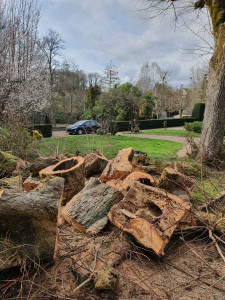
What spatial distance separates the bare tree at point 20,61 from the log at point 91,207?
10.6 m

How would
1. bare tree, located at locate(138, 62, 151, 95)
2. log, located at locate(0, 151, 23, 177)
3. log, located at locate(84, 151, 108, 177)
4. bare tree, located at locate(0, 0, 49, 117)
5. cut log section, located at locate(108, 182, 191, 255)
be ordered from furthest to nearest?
bare tree, located at locate(138, 62, 151, 95), bare tree, located at locate(0, 0, 49, 117), log, located at locate(0, 151, 23, 177), log, located at locate(84, 151, 108, 177), cut log section, located at locate(108, 182, 191, 255)

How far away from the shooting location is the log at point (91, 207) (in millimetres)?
2512

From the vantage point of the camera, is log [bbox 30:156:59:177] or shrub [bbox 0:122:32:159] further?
shrub [bbox 0:122:32:159]

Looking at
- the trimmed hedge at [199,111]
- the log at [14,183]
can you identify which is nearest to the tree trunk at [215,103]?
the log at [14,183]

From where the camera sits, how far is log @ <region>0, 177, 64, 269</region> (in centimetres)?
182

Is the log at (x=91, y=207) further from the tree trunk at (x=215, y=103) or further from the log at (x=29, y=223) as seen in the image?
the tree trunk at (x=215, y=103)

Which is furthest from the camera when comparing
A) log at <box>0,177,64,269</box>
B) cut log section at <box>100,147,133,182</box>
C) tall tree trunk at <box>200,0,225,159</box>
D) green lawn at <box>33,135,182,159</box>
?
green lawn at <box>33,135,182,159</box>

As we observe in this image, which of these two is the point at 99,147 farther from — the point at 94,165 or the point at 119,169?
the point at 119,169

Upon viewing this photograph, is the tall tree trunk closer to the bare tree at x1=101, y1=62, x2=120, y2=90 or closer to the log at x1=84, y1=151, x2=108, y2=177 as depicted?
the log at x1=84, y1=151, x2=108, y2=177

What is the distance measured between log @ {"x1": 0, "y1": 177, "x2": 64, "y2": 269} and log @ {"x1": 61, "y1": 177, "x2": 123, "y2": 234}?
618 millimetres

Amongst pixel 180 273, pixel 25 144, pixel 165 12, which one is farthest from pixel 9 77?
pixel 180 273

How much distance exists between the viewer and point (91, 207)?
2607 mm

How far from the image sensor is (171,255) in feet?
7.55

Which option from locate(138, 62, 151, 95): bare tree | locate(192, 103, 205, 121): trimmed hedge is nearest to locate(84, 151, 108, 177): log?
locate(192, 103, 205, 121): trimmed hedge
